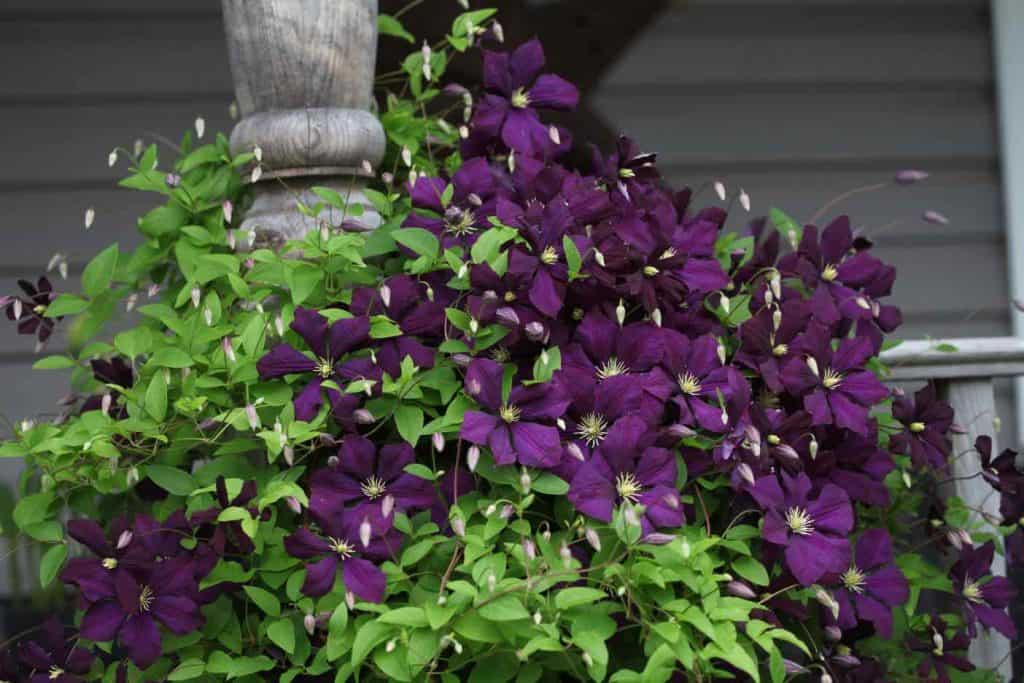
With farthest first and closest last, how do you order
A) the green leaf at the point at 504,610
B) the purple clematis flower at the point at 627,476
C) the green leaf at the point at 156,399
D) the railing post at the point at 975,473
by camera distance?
1. the railing post at the point at 975,473
2. the green leaf at the point at 156,399
3. the purple clematis flower at the point at 627,476
4. the green leaf at the point at 504,610

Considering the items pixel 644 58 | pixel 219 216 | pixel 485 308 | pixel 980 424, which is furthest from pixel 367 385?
pixel 644 58

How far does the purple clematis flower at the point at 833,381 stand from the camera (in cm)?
136

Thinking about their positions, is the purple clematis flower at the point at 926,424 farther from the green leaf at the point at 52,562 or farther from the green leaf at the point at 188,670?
the green leaf at the point at 52,562

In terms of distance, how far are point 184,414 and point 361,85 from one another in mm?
531

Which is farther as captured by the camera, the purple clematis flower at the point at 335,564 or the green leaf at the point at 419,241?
the green leaf at the point at 419,241

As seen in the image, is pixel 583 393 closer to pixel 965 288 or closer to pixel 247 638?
pixel 247 638

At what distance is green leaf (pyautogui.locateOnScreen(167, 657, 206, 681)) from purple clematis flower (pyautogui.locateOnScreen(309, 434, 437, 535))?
234mm

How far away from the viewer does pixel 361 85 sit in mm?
1566

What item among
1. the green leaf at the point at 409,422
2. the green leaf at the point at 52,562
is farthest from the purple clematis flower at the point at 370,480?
the green leaf at the point at 52,562

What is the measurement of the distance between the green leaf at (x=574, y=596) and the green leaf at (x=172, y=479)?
48 centimetres

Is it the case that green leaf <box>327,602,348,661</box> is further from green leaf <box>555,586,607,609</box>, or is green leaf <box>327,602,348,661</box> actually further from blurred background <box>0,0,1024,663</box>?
blurred background <box>0,0,1024,663</box>

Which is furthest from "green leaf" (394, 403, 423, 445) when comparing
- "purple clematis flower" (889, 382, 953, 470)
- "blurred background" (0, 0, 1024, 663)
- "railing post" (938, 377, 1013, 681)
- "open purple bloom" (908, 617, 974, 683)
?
"blurred background" (0, 0, 1024, 663)

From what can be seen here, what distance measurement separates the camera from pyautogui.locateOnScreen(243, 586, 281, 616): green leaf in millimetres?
1233

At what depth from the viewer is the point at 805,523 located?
50.7 inches
